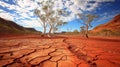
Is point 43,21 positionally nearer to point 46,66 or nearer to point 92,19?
point 92,19

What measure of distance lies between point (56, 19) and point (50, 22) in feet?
6.07

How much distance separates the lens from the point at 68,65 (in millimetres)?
3070

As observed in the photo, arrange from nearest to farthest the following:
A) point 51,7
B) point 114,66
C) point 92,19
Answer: point 114,66 < point 92,19 < point 51,7

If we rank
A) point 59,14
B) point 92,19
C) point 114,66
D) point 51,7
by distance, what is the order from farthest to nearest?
1. point 59,14
2. point 51,7
3. point 92,19
4. point 114,66

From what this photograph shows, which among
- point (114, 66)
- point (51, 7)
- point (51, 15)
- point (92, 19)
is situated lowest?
point (114, 66)

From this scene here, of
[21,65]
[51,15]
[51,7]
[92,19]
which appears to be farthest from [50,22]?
[21,65]

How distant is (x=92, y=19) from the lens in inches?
750

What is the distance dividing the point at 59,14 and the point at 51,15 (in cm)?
212

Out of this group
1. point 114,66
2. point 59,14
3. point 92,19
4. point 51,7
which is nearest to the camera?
point 114,66

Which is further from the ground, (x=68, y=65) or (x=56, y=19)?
(x=56, y=19)

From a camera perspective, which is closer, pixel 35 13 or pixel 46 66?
pixel 46 66

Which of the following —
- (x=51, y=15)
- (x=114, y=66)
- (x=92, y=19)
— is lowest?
(x=114, y=66)

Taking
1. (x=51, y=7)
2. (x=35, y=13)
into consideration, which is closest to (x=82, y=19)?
(x=51, y=7)

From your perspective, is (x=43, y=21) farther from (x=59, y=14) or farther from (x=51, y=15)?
(x=59, y=14)
